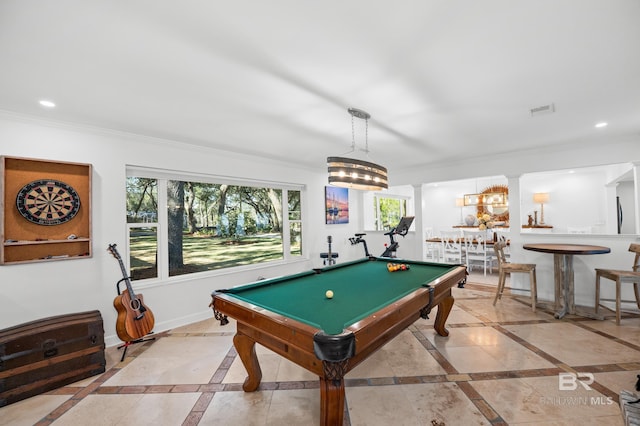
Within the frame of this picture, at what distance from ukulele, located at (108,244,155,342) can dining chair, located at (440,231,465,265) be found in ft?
19.5

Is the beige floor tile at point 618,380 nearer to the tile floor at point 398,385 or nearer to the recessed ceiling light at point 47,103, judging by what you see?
the tile floor at point 398,385

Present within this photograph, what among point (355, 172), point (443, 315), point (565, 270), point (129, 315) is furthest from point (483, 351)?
point (129, 315)

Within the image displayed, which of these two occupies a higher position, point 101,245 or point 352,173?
point 352,173

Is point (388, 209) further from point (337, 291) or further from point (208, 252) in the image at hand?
point (337, 291)

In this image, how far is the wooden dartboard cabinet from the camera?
96.3 inches

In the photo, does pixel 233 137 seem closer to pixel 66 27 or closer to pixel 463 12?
pixel 66 27

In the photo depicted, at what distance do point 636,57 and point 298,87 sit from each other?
92.9 inches

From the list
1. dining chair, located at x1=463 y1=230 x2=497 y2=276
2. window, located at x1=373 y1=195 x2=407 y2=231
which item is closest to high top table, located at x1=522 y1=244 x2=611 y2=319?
dining chair, located at x1=463 y1=230 x2=497 y2=276

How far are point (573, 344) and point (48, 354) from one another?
16.1 ft

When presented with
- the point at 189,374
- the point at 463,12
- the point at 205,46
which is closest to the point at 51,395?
the point at 189,374

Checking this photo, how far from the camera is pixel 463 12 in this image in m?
1.36

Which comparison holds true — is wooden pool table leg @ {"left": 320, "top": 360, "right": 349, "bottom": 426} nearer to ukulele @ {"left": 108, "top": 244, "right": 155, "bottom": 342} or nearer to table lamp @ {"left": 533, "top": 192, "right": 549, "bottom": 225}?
ukulele @ {"left": 108, "top": 244, "right": 155, "bottom": 342}

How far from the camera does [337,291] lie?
7.11ft

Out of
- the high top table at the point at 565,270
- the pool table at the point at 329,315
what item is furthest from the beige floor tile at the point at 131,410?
the high top table at the point at 565,270
